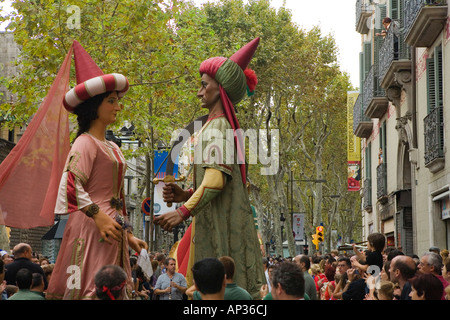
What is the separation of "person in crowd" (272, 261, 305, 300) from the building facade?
12153mm

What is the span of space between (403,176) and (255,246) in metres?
18.1

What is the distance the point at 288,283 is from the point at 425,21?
1323 centimetres

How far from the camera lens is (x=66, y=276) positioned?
570 centimetres

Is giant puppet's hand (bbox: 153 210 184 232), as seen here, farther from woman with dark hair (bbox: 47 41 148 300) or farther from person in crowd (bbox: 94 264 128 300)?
person in crowd (bbox: 94 264 128 300)

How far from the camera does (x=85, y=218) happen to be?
5781 millimetres

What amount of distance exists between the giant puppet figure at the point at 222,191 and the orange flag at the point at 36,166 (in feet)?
3.27

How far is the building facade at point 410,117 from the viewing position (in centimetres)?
1694

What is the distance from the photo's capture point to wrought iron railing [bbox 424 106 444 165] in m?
16.9

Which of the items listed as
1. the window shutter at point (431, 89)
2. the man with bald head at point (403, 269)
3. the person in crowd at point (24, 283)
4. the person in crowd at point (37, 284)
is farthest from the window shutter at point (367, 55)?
the person in crowd at point (24, 283)

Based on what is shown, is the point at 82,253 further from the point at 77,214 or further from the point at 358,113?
the point at 358,113

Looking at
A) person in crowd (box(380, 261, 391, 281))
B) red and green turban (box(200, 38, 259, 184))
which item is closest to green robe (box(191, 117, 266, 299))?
red and green turban (box(200, 38, 259, 184))

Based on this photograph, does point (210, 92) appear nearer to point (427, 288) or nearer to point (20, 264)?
point (427, 288)
